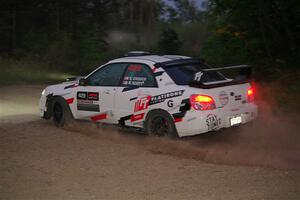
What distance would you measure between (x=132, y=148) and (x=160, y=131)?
0.59 meters

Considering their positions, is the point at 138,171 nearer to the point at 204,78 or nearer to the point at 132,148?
the point at 132,148

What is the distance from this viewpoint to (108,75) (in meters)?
10.5

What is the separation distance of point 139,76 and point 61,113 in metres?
2.18

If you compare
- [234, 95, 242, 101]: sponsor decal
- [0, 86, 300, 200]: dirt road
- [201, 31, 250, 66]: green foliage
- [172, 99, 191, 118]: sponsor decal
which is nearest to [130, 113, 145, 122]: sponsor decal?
[0, 86, 300, 200]: dirt road

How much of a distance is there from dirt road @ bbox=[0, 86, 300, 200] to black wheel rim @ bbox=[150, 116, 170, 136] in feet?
0.55

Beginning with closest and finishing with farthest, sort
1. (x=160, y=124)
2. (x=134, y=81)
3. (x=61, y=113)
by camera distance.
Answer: (x=160, y=124)
(x=134, y=81)
(x=61, y=113)

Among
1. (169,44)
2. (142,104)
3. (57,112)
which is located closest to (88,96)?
(57,112)

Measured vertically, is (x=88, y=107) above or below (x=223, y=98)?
below

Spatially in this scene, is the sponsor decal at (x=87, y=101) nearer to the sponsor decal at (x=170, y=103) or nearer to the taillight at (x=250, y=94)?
the sponsor decal at (x=170, y=103)

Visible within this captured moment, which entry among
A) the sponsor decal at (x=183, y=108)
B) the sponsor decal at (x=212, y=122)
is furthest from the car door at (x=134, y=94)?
the sponsor decal at (x=212, y=122)

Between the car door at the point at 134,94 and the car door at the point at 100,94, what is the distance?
0.51 feet

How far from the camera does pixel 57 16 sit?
95.1ft

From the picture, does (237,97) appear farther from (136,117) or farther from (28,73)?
(28,73)

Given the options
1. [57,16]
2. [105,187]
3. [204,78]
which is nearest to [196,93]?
[204,78]
